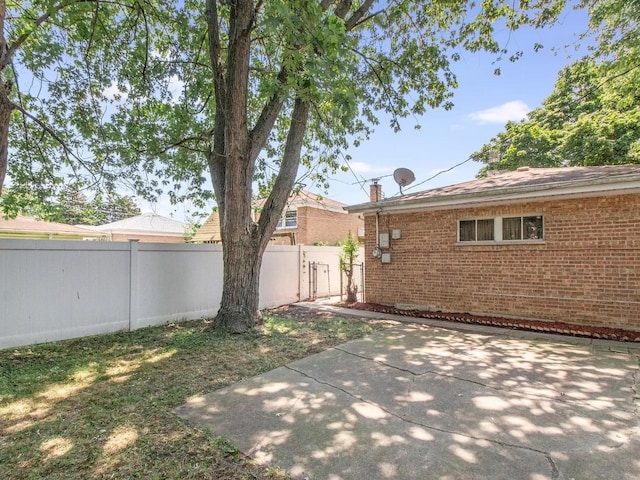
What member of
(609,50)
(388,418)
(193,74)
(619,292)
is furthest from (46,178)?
(609,50)

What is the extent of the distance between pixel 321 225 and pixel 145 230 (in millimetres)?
12392

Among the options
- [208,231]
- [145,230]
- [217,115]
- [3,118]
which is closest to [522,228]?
[217,115]

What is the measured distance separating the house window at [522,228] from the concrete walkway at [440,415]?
2.63 meters

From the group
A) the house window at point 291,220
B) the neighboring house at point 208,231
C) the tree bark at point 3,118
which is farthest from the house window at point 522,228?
the neighboring house at point 208,231

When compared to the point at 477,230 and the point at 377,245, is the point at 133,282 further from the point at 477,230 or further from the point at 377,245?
the point at 477,230

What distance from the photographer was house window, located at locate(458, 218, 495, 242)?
7.84m

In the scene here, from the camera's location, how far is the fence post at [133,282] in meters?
6.54

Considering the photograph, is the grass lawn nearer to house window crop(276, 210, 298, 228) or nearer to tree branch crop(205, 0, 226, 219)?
tree branch crop(205, 0, 226, 219)

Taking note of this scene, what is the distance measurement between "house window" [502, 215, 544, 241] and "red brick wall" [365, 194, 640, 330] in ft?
0.47

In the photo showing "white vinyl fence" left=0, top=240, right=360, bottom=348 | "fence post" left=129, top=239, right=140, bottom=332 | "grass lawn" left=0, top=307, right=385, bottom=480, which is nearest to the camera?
"grass lawn" left=0, top=307, right=385, bottom=480

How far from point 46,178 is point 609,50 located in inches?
535

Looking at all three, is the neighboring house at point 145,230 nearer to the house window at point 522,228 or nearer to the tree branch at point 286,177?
the tree branch at point 286,177

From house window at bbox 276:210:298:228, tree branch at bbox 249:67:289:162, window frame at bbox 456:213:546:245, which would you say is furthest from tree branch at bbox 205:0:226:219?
house window at bbox 276:210:298:228

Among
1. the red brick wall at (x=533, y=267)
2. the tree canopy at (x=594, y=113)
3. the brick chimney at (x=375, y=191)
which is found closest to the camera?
the red brick wall at (x=533, y=267)
